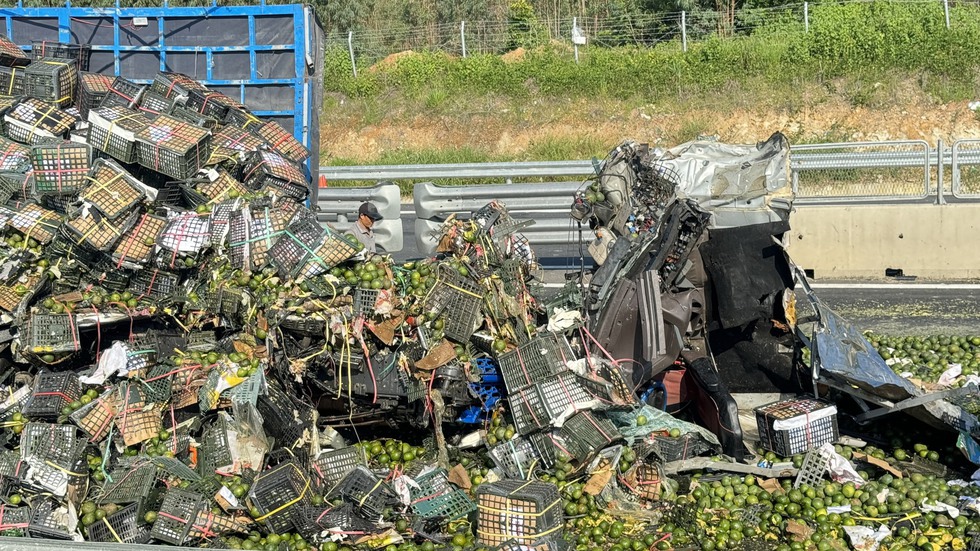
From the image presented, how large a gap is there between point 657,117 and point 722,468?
1878 centimetres

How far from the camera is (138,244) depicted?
7434 mm

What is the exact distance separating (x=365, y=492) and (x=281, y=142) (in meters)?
4.63

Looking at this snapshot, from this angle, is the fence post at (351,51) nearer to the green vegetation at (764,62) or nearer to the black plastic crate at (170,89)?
the green vegetation at (764,62)

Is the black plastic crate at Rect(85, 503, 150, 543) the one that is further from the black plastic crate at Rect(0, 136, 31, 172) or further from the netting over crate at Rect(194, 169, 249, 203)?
the black plastic crate at Rect(0, 136, 31, 172)

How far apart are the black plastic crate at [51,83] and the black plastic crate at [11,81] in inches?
3.9

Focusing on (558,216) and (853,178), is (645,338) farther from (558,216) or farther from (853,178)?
(853,178)

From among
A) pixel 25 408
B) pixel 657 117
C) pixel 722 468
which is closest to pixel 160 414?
pixel 25 408

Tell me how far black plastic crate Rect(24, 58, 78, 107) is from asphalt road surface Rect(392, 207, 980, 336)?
330 inches

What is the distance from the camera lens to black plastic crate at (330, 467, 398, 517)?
6.06m

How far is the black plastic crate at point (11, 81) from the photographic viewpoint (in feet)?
29.8

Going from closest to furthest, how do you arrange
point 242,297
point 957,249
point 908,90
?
point 242,297 < point 957,249 < point 908,90

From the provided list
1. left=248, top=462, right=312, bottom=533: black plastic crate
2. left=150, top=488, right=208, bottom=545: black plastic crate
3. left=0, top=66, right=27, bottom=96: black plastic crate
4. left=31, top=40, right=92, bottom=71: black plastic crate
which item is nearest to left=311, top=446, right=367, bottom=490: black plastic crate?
left=248, top=462, right=312, bottom=533: black plastic crate

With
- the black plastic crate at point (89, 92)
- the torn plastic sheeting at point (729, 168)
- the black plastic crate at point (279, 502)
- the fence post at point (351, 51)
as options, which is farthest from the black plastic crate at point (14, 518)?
the fence post at point (351, 51)

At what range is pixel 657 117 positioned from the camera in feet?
80.2
